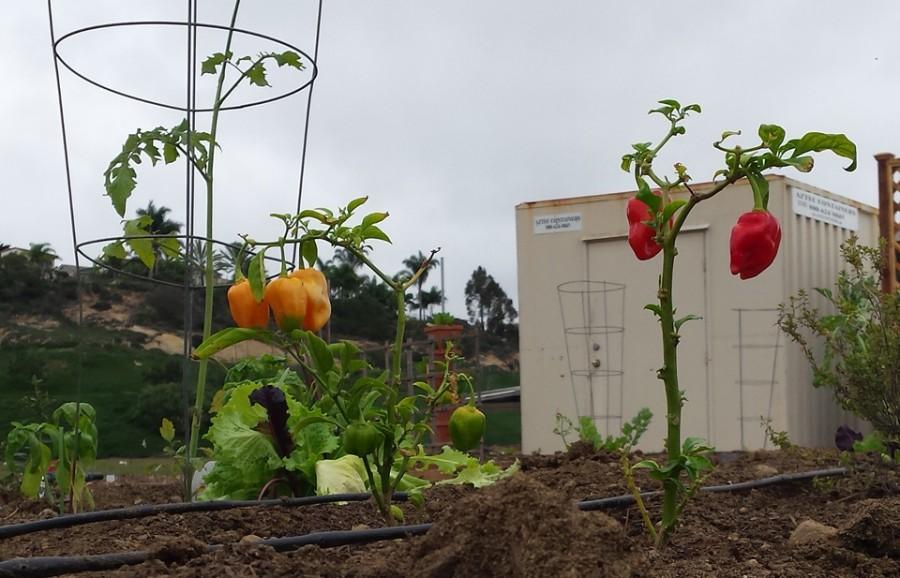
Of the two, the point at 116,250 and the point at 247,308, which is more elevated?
the point at 116,250

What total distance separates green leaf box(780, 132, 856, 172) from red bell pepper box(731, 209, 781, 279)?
4.8 inches

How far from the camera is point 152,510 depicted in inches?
101

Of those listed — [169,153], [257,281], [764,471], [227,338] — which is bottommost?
[764,471]

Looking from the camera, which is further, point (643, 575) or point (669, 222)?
point (669, 222)

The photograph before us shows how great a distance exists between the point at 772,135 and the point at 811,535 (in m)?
0.95

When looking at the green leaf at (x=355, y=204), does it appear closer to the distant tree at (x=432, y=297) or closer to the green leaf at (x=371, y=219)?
the green leaf at (x=371, y=219)

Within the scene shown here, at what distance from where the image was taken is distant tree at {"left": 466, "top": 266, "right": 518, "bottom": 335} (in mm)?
15992

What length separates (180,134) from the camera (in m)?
3.08

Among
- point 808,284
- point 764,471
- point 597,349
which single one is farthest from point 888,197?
point 764,471

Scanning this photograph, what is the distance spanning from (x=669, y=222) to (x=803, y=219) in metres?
5.66

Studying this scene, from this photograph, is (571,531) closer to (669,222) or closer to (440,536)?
(440,536)

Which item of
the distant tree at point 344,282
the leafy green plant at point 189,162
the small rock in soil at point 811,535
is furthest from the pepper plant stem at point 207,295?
the distant tree at point 344,282

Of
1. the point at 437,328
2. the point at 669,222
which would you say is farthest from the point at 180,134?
the point at 437,328

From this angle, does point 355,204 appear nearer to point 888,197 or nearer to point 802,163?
point 802,163
